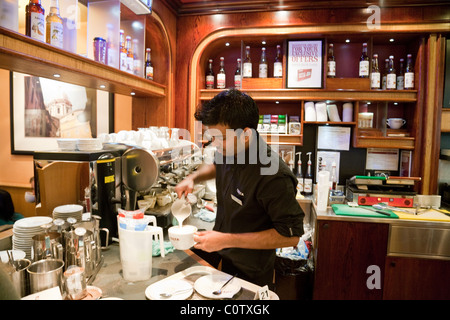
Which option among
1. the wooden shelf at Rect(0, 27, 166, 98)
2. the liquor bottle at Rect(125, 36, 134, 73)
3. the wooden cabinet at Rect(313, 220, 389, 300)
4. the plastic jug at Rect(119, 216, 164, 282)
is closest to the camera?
the plastic jug at Rect(119, 216, 164, 282)

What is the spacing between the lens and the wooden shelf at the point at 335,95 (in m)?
2.89

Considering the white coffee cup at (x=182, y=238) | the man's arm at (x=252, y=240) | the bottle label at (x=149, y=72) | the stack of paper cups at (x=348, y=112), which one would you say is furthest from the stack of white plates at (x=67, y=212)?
the stack of paper cups at (x=348, y=112)

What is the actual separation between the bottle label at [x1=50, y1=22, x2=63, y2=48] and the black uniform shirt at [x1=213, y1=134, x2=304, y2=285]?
1.18 m

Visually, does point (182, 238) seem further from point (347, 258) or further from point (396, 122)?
point (396, 122)

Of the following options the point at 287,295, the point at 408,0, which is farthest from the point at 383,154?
the point at 287,295

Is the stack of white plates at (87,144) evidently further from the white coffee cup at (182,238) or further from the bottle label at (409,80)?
the bottle label at (409,80)

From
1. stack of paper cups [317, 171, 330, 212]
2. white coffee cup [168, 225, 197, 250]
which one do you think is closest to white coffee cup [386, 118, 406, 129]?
stack of paper cups [317, 171, 330, 212]

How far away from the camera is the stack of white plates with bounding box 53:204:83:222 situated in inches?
58.6

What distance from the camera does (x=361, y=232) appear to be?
101 inches

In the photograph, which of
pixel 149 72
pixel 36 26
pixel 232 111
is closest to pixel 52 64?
pixel 36 26

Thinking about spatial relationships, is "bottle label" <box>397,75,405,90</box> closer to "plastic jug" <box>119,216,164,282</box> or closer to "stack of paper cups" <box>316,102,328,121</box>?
"stack of paper cups" <box>316,102,328,121</box>

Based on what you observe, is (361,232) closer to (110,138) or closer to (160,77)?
(110,138)
